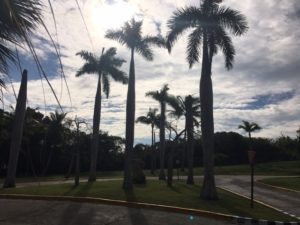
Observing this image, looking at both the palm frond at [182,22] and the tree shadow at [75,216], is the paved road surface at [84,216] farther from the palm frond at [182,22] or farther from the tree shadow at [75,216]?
the palm frond at [182,22]

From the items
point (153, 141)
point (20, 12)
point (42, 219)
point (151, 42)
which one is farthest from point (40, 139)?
point (20, 12)

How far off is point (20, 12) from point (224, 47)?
20760 mm

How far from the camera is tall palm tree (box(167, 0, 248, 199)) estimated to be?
2183cm

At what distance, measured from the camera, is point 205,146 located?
71.9 ft

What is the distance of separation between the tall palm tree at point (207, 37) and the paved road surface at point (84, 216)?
22.6 ft

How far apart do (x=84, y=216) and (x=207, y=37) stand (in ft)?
40.0

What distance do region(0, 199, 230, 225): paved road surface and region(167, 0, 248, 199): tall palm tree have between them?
688cm

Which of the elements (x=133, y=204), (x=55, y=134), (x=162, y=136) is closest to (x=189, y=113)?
(x=162, y=136)

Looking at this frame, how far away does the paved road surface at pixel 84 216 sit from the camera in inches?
523

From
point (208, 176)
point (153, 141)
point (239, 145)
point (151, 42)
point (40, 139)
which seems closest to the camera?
point (208, 176)

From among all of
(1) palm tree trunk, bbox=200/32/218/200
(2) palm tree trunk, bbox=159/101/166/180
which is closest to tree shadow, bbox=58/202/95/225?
(1) palm tree trunk, bbox=200/32/218/200

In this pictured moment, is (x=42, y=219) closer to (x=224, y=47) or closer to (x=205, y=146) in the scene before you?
(x=205, y=146)

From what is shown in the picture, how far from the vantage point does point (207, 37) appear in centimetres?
2264

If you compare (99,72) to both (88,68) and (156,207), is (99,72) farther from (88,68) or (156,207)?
(156,207)
